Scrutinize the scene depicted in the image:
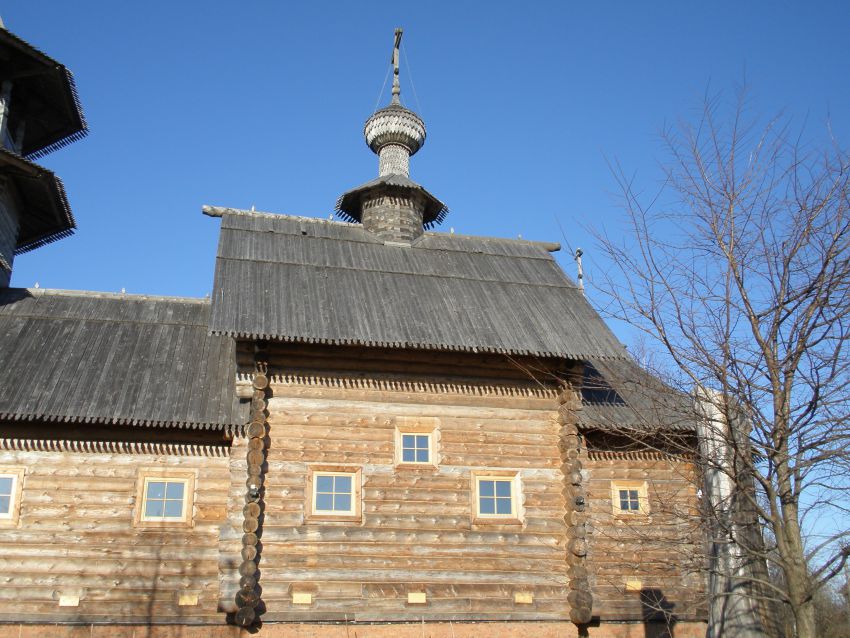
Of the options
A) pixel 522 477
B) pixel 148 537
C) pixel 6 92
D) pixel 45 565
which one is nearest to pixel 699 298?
pixel 522 477

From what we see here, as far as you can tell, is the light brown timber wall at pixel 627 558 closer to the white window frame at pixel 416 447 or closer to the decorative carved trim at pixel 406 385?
the decorative carved trim at pixel 406 385

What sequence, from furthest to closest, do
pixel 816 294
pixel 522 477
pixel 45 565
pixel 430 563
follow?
pixel 522 477
pixel 430 563
pixel 45 565
pixel 816 294

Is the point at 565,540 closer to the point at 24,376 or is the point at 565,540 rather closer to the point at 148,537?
the point at 148,537

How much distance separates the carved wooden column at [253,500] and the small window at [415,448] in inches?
102

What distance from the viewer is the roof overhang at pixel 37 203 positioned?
18094mm

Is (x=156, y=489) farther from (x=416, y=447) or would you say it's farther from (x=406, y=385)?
(x=406, y=385)

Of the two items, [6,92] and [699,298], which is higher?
[6,92]

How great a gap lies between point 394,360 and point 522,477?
331cm

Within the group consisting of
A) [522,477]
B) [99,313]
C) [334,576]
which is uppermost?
[99,313]

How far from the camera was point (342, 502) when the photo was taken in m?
15.0

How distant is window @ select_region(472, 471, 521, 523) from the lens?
15547 mm

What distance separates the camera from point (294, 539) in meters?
14.5

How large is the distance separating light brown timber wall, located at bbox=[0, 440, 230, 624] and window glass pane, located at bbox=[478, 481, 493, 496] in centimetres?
466

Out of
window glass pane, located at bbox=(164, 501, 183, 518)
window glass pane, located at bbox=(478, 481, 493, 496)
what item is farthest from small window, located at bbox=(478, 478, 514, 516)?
window glass pane, located at bbox=(164, 501, 183, 518)
